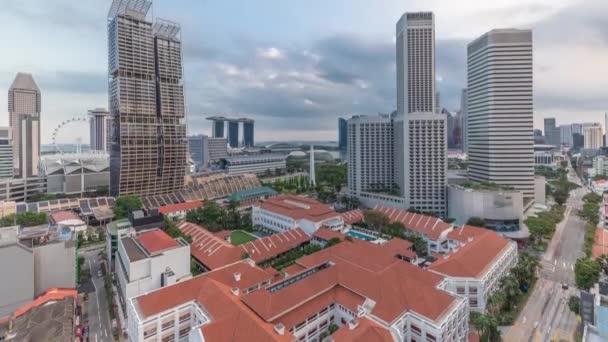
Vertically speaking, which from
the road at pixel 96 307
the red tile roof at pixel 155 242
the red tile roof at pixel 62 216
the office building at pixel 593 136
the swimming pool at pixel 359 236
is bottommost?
the road at pixel 96 307

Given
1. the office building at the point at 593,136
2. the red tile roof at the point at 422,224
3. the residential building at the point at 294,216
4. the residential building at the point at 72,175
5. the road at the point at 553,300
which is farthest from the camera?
the office building at the point at 593,136

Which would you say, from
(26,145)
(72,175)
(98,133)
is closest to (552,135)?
(72,175)

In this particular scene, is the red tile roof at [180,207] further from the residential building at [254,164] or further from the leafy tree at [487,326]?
the leafy tree at [487,326]

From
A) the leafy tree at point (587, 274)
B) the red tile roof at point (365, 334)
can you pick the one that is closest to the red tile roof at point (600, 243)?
the leafy tree at point (587, 274)

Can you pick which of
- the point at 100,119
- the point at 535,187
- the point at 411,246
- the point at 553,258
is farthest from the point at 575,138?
the point at 100,119

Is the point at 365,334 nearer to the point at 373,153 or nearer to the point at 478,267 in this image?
the point at 478,267

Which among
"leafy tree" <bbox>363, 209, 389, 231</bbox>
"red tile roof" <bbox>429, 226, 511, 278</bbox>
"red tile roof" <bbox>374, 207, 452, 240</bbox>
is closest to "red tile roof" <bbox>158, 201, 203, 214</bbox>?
"leafy tree" <bbox>363, 209, 389, 231</bbox>

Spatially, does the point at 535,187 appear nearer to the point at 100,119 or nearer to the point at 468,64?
the point at 468,64
